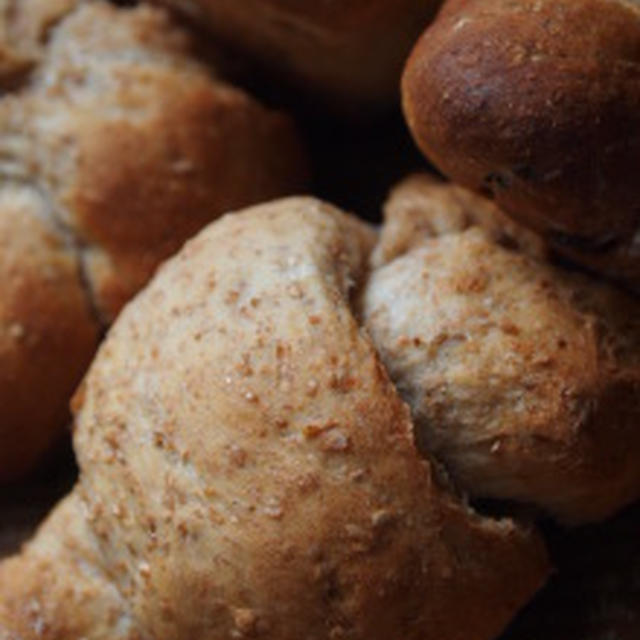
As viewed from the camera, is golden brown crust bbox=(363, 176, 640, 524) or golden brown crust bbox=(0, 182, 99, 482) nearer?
golden brown crust bbox=(363, 176, 640, 524)

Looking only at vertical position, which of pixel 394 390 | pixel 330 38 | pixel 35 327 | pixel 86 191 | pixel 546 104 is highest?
pixel 546 104

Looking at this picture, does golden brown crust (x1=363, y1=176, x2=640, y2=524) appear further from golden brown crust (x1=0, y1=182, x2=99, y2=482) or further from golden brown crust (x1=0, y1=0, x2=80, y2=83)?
golden brown crust (x1=0, y1=0, x2=80, y2=83)

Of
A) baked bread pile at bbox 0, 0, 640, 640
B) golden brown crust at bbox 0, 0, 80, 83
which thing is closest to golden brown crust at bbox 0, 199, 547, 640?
baked bread pile at bbox 0, 0, 640, 640

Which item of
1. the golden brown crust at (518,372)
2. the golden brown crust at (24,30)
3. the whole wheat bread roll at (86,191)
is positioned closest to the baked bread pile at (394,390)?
the golden brown crust at (518,372)

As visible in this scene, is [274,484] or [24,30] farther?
[24,30]

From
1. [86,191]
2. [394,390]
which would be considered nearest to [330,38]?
[86,191]

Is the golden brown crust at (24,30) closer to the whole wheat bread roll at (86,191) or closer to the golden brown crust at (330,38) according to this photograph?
the whole wheat bread roll at (86,191)

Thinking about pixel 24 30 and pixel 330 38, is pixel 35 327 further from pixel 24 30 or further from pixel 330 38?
pixel 330 38

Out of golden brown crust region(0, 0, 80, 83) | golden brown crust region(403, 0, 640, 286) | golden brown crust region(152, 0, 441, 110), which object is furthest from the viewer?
golden brown crust region(0, 0, 80, 83)
